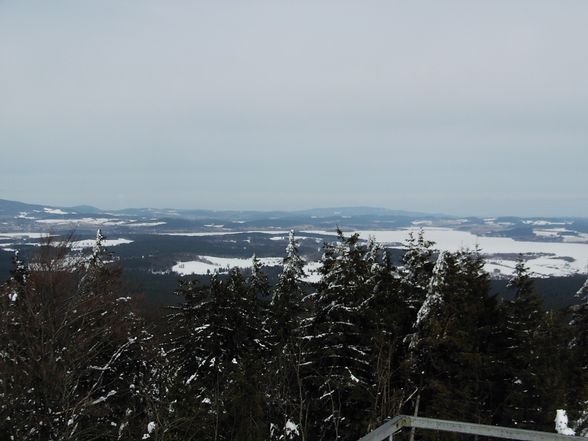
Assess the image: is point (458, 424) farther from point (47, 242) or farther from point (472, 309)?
point (472, 309)

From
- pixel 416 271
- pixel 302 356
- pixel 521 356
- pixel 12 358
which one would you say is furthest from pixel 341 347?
pixel 12 358

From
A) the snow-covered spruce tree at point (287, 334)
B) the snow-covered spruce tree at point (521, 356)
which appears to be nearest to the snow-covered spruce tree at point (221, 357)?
the snow-covered spruce tree at point (287, 334)

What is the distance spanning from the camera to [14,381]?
13.2 meters

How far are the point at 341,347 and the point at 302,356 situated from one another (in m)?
1.63

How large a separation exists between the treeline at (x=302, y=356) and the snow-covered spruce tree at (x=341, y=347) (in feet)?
0.26

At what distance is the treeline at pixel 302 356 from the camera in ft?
46.5

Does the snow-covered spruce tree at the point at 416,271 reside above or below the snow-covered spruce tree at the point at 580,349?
above

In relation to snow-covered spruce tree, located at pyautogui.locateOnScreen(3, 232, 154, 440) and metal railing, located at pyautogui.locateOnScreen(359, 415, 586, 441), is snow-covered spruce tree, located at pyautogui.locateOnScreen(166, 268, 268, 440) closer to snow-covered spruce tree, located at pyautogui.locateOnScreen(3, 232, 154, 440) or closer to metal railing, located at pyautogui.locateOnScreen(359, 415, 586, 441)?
snow-covered spruce tree, located at pyautogui.locateOnScreen(3, 232, 154, 440)

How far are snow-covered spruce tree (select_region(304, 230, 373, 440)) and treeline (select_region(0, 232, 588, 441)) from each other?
8 centimetres

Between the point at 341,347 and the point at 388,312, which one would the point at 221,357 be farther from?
the point at 388,312

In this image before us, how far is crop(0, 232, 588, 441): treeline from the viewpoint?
14.2 meters

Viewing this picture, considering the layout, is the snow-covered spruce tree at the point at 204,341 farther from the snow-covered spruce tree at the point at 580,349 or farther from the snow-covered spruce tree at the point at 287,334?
the snow-covered spruce tree at the point at 580,349

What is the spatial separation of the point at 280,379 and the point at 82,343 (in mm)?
7966

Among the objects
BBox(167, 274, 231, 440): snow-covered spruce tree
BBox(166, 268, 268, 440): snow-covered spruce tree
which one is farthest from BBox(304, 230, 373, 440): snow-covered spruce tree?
BBox(167, 274, 231, 440): snow-covered spruce tree
